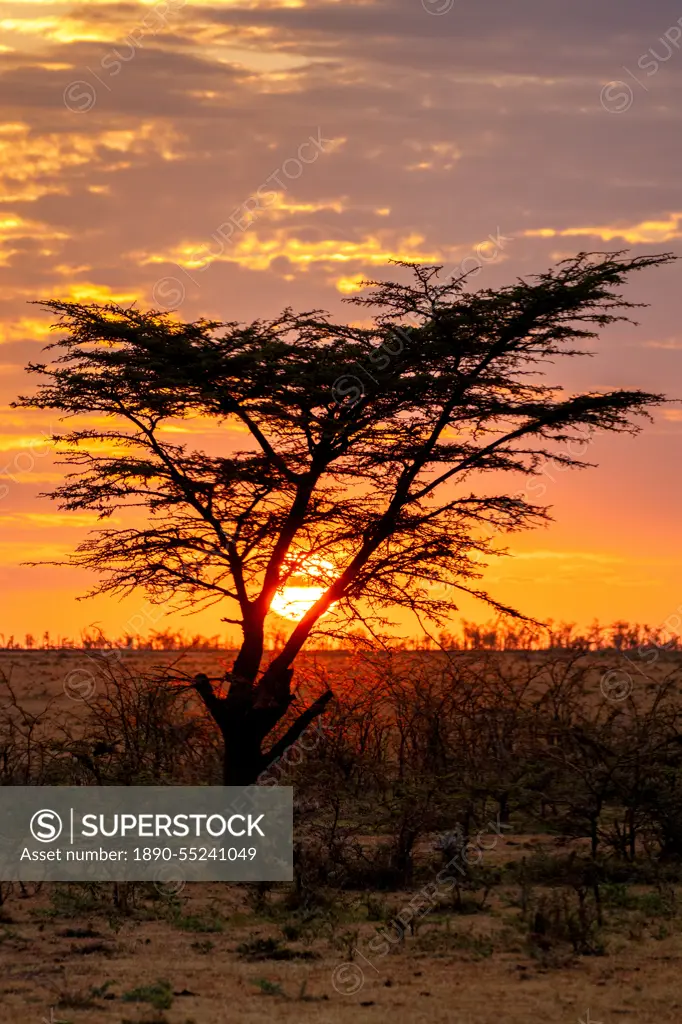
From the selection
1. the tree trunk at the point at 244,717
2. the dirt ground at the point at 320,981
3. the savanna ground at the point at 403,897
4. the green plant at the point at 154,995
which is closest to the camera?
the dirt ground at the point at 320,981

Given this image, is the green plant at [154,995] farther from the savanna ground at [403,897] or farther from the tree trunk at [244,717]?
the tree trunk at [244,717]

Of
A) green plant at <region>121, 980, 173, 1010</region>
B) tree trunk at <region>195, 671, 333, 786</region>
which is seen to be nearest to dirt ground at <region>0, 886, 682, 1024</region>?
green plant at <region>121, 980, 173, 1010</region>

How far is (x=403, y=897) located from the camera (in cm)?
1538

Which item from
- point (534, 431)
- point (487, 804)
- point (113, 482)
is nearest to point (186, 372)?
point (113, 482)

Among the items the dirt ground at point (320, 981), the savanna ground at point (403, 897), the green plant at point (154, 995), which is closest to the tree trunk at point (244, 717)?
the savanna ground at point (403, 897)

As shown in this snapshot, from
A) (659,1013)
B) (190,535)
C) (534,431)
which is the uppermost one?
(534,431)

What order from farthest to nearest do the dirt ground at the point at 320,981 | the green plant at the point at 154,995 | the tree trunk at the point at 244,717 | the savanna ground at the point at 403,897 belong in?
the tree trunk at the point at 244,717 → the savanna ground at the point at 403,897 → the green plant at the point at 154,995 → the dirt ground at the point at 320,981

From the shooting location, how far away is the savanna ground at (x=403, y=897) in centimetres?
1084

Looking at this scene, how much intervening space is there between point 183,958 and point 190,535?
807cm

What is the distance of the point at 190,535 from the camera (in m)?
19.5

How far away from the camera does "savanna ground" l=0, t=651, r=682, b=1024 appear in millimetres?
10836

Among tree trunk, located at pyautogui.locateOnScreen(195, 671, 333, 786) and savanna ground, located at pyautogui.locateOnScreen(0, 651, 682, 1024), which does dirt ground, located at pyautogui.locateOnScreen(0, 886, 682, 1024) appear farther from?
tree trunk, located at pyautogui.locateOnScreen(195, 671, 333, 786)

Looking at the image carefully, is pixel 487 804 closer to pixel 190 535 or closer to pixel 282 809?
pixel 282 809

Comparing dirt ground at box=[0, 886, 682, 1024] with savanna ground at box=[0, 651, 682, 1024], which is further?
savanna ground at box=[0, 651, 682, 1024]
